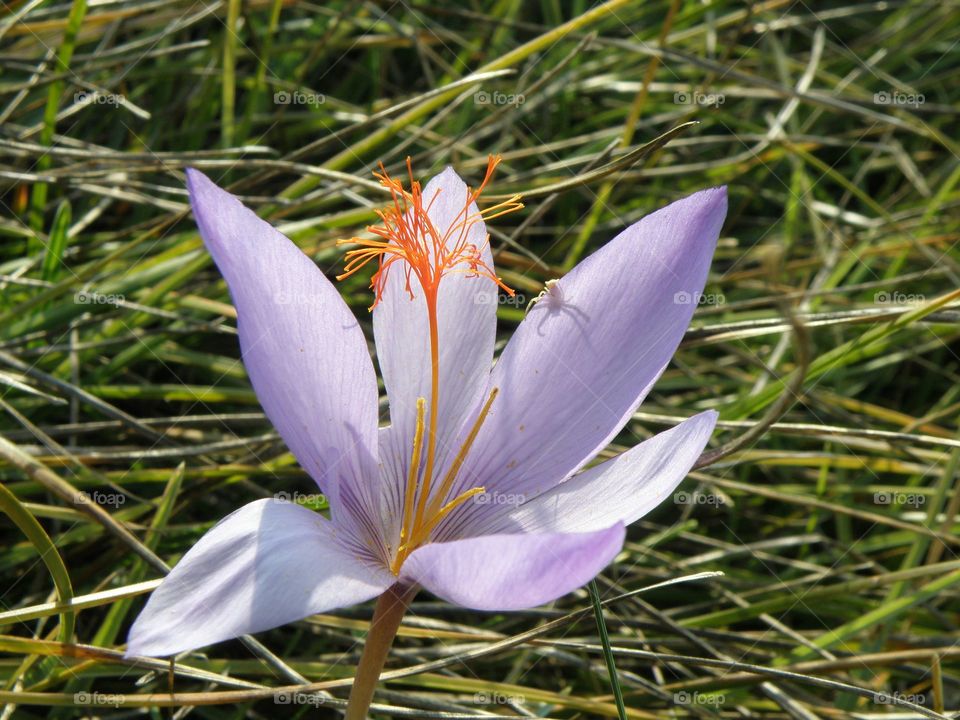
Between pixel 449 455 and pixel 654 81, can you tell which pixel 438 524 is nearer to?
pixel 449 455

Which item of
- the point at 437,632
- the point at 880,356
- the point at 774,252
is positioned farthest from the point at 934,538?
the point at 774,252

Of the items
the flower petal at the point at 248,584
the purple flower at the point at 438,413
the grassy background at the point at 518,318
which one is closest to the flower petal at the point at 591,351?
the purple flower at the point at 438,413

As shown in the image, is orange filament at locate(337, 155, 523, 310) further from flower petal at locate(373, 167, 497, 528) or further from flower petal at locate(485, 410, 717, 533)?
flower petal at locate(485, 410, 717, 533)

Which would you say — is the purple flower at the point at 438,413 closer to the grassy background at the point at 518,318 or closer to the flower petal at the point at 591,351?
the flower petal at the point at 591,351

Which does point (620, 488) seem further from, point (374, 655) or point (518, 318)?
point (518, 318)

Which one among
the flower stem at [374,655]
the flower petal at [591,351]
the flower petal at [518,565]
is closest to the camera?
the flower petal at [518,565]

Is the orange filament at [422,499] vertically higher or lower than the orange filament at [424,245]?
lower

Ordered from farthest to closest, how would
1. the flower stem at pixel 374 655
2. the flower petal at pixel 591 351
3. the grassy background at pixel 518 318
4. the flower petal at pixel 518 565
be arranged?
the grassy background at pixel 518 318
the flower petal at pixel 591 351
the flower stem at pixel 374 655
the flower petal at pixel 518 565
